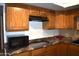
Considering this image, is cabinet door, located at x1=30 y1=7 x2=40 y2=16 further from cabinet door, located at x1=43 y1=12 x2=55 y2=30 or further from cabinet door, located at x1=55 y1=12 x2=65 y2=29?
cabinet door, located at x1=55 y1=12 x2=65 y2=29

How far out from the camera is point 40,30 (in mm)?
2600

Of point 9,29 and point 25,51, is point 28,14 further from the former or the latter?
point 25,51

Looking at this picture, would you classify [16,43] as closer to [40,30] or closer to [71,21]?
[40,30]

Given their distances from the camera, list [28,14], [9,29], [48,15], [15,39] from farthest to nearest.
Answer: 1. [48,15]
2. [28,14]
3. [15,39]
4. [9,29]

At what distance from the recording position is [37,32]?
8.27 feet

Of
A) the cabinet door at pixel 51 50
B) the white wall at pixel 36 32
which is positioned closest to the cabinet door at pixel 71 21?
the white wall at pixel 36 32

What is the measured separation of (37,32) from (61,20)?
66 cm

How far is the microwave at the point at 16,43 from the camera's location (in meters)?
1.78

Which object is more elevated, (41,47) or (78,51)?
(41,47)

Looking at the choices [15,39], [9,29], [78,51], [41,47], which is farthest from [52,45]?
[9,29]

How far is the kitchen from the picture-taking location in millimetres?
1777

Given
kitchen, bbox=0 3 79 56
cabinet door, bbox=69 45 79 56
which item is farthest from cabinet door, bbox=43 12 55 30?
cabinet door, bbox=69 45 79 56

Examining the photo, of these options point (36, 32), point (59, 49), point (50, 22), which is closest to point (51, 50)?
point (59, 49)

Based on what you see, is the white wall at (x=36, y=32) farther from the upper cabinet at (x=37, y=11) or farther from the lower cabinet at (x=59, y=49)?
the lower cabinet at (x=59, y=49)
